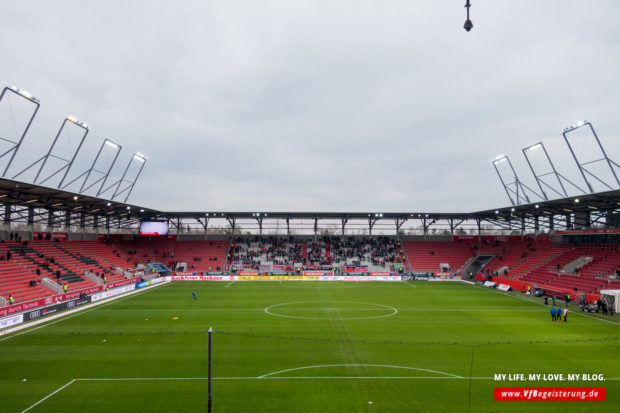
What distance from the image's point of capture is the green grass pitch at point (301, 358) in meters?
12.1

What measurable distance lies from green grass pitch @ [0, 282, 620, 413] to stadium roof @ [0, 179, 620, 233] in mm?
15096

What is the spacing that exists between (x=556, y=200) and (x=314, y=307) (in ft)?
94.8

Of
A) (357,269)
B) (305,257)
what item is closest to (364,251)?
(357,269)

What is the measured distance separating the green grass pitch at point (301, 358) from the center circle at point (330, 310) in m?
0.17

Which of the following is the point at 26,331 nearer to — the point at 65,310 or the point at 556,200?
the point at 65,310

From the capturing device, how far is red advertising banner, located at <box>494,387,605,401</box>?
12.6 m

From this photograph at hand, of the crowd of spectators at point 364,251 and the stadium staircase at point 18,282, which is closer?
the stadium staircase at point 18,282

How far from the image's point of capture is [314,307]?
3003 centimetres

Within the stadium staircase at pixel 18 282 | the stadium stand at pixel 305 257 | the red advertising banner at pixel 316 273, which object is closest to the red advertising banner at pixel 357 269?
the stadium stand at pixel 305 257

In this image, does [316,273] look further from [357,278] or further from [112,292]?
[112,292]

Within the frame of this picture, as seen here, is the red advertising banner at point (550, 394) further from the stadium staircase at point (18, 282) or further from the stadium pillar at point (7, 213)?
the stadium pillar at point (7, 213)


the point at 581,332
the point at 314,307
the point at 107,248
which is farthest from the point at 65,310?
the point at 581,332

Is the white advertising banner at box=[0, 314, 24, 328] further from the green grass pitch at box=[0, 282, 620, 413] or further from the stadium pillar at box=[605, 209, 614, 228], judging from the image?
the stadium pillar at box=[605, 209, 614, 228]

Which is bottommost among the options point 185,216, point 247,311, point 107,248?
point 247,311
